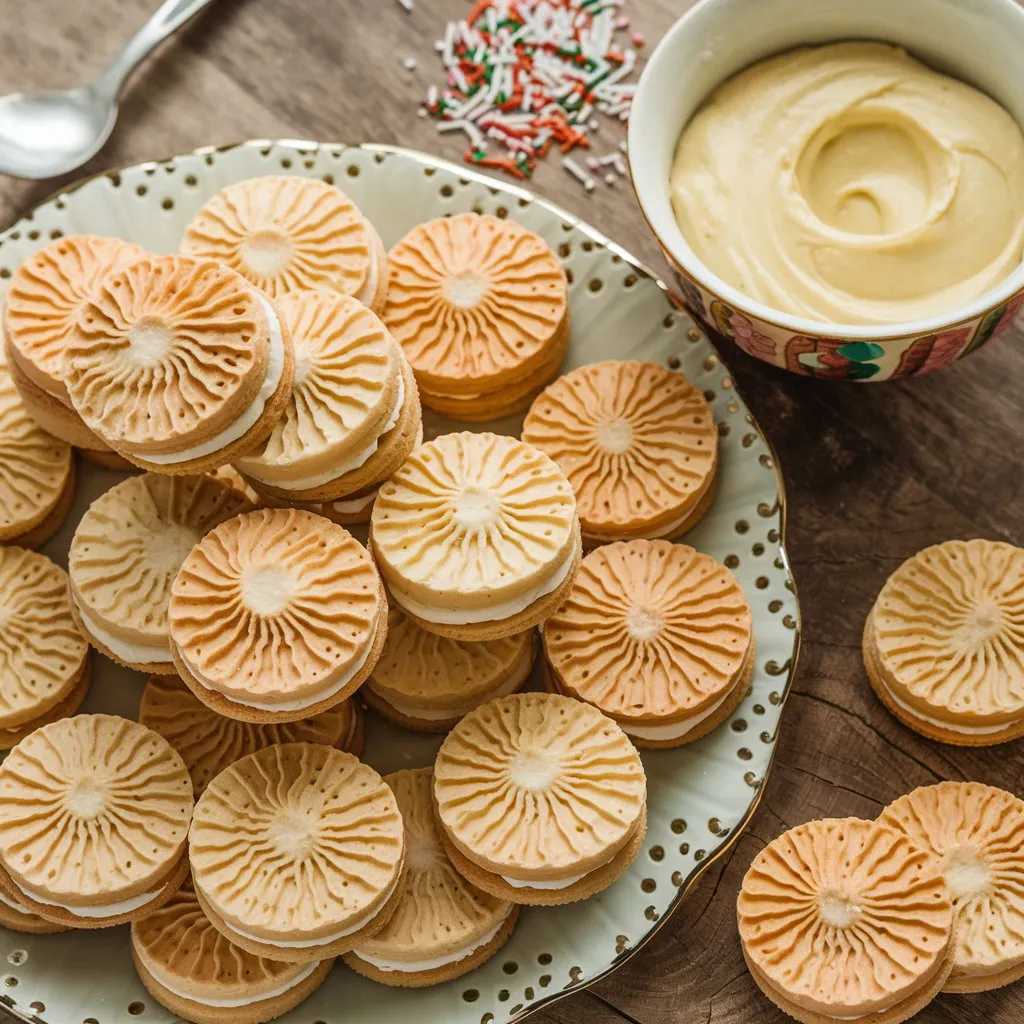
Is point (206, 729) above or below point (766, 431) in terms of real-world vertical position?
below

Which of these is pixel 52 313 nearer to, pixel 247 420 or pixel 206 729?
pixel 247 420

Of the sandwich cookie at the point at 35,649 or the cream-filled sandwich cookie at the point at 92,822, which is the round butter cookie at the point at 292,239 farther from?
the cream-filled sandwich cookie at the point at 92,822

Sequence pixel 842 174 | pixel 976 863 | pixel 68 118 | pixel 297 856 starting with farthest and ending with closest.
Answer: pixel 68 118, pixel 842 174, pixel 976 863, pixel 297 856

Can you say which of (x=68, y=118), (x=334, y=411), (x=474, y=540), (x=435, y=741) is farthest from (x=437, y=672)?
(x=68, y=118)

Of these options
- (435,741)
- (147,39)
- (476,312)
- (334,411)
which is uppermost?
(147,39)

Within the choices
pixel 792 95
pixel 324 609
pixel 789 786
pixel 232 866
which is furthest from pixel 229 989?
pixel 792 95

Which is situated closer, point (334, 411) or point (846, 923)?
point (334, 411)

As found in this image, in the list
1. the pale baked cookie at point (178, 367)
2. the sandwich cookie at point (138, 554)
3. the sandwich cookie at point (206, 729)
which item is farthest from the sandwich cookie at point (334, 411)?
the sandwich cookie at point (206, 729)
